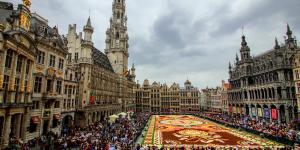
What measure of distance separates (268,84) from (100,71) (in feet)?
155

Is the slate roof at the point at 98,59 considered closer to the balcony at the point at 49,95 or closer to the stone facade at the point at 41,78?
the stone facade at the point at 41,78

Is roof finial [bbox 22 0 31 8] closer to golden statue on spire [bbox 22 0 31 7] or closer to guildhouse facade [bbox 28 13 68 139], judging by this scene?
golden statue on spire [bbox 22 0 31 7]

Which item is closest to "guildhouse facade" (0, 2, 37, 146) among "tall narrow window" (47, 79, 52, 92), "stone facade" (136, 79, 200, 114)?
"tall narrow window" (47, 79, 52, 92)

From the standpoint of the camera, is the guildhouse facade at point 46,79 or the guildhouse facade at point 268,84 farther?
the guildhouse facade at point 268,84

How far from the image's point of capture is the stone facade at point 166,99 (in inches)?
3866

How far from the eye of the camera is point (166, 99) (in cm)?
9925

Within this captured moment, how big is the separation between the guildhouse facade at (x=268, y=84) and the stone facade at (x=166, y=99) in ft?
90.5

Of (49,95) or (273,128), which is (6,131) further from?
(273,128)

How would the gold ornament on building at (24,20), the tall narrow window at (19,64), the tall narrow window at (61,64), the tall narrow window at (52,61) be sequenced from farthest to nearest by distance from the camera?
the tall narrow window at (61,64) → the tall narrow window at (52,61) → the gold ornament on building at (24,20) → the tall narrow window at (19,64)

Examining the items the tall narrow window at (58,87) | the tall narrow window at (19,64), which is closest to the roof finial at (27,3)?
the tall narrow window at (19,64)

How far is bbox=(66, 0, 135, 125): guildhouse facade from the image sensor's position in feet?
140

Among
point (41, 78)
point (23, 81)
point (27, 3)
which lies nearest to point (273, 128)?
point (41, 78)

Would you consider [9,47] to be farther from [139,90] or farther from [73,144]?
[139,90]

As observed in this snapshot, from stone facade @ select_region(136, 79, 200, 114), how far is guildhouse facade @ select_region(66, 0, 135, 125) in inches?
771
